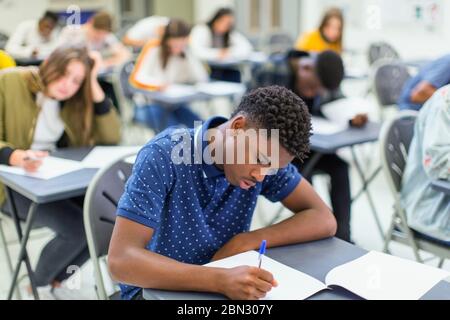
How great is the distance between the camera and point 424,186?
1760 millimetres

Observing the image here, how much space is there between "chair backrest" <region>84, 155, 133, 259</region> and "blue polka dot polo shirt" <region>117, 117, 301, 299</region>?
246 mm

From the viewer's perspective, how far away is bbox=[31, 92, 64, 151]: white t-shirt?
2137 mm

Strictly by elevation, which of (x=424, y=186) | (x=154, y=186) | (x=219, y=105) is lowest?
(x=219, y=105)

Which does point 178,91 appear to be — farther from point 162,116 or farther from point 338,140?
point 338,140

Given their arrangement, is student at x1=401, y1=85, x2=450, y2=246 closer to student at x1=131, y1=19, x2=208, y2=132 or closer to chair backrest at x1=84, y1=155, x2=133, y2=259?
chair backrest at x1=84, y1=155, x2=133, y2=259

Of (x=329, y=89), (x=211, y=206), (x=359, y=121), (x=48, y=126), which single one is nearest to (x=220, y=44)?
(x=329, y=89)

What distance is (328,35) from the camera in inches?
177

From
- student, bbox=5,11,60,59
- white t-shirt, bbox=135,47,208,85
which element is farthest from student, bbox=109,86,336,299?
student, bbox=5,11,60,59

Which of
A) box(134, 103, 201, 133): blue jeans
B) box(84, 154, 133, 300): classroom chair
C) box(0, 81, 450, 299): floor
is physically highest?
box(84, 154, 133, 300): classroom chair

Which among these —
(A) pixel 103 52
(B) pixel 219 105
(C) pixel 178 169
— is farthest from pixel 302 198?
(B) pixel 219 105

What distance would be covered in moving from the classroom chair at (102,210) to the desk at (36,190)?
0.18 metres

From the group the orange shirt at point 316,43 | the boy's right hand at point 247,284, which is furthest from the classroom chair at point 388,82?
the boy's right hand at point 247,284

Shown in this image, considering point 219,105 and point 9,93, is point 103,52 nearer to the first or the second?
point 219,105
